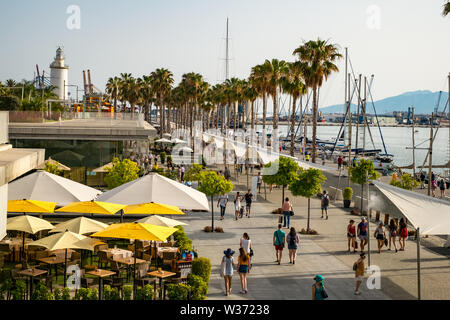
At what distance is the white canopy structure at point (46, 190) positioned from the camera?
19828mm

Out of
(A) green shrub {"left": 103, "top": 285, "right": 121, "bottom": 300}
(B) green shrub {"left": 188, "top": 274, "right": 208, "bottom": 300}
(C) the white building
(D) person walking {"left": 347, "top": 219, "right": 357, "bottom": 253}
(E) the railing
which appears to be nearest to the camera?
(C) the white building

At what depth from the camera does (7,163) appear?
920cm

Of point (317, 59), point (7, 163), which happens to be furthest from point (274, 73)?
point (7, 163)

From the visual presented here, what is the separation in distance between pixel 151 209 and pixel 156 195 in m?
1.64

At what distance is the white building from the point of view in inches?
360

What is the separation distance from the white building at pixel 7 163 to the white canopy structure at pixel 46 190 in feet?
27.3

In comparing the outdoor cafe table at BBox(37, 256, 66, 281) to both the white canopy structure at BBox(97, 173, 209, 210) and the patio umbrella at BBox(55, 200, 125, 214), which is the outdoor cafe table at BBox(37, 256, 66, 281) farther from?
the white canopy structure at BBox(97, 173, 209, 210)

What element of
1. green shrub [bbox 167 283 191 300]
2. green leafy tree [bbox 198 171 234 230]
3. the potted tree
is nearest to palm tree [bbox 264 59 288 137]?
the potted tree

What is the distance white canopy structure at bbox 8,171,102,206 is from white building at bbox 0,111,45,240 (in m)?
8.32

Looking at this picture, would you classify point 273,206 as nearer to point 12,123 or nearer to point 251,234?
point 251,234

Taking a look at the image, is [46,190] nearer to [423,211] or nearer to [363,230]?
[363,230]

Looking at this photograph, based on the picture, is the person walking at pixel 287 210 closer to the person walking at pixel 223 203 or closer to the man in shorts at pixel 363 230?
the person walking at pixel 223 203
